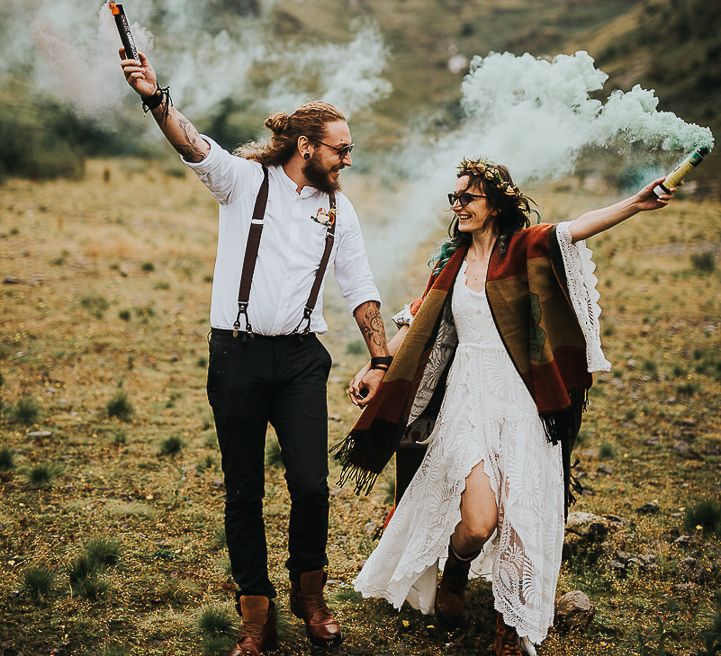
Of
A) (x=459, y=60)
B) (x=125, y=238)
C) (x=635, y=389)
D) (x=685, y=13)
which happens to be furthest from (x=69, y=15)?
(x=459, y=60)

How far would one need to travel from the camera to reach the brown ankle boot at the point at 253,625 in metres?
4.21

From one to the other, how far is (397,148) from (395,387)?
59.6 feet

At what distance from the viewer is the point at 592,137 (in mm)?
5289

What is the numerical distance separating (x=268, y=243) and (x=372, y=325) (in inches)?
Result: 34.4

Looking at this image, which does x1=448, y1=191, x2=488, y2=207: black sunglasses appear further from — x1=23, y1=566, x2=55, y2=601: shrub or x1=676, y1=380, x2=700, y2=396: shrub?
x1=676, y1=380, x2=700, y2=396: shrub

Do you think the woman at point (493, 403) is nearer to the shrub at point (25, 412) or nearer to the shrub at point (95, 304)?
the shrub at point (25, 412)

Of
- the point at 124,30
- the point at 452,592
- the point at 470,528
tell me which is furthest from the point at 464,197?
the point at 452,592

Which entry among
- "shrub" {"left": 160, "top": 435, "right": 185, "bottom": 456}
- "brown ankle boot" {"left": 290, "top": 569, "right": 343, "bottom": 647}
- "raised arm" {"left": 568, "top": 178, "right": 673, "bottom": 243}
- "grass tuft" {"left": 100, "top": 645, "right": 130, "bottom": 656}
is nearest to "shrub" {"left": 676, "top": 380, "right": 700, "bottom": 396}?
"shrub" {"left": 160, "top": 435, "right": 185, "bottom": 456}

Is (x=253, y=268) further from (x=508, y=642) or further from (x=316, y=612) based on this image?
(x=508, y=642)

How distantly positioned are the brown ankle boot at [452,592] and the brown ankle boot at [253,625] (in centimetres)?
106

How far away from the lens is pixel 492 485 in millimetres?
4352

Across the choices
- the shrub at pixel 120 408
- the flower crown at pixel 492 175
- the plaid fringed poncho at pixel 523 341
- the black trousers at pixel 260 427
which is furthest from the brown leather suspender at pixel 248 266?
the shrub at pixel 120 408

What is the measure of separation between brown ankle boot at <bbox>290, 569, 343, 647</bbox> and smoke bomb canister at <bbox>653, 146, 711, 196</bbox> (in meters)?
2.75

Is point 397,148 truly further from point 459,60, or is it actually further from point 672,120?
point 459,60
